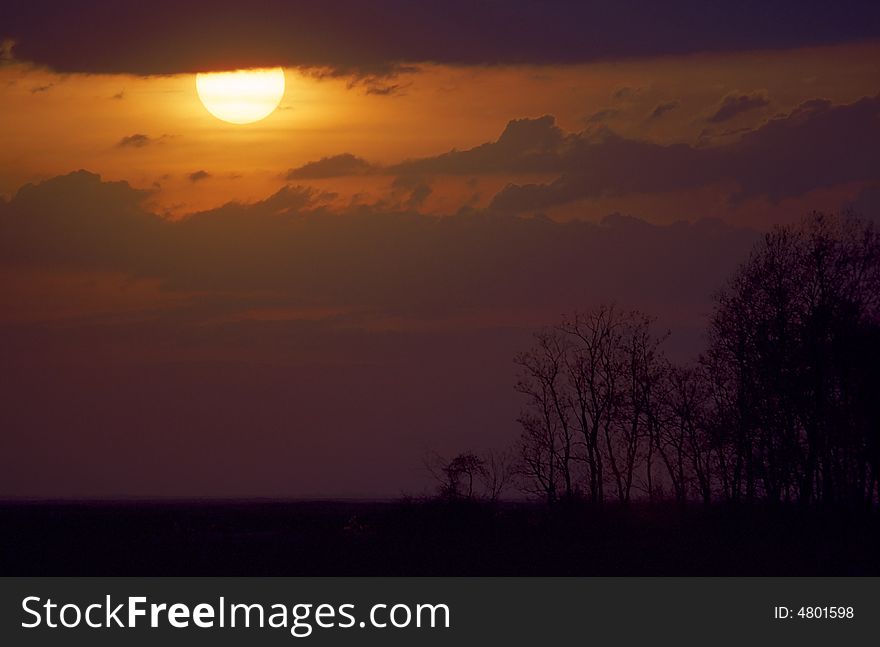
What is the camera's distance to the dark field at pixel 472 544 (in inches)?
1706

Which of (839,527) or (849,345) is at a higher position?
(849,345)

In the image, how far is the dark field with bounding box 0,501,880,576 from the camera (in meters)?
43.3

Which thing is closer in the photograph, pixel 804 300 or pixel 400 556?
pixel 400 556

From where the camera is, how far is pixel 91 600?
113 ft

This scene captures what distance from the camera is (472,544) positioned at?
167 feet

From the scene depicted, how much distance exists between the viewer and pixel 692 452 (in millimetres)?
68562

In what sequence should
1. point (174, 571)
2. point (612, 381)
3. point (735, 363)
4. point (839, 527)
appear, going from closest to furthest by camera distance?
1. point (174, 571)
2. point (839, 527)
3. point (735, 363)
4. point (612, 381)

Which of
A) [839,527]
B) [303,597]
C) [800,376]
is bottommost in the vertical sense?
[303,597]

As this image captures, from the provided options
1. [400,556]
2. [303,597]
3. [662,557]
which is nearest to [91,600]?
[303,597]

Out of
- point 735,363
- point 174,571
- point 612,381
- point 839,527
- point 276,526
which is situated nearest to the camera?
point 174,571

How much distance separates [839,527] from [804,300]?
10.2 m

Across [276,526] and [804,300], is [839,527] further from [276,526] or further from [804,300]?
[276,526]

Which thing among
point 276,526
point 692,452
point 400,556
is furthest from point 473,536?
point 692,452

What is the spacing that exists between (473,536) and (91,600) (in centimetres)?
2271
